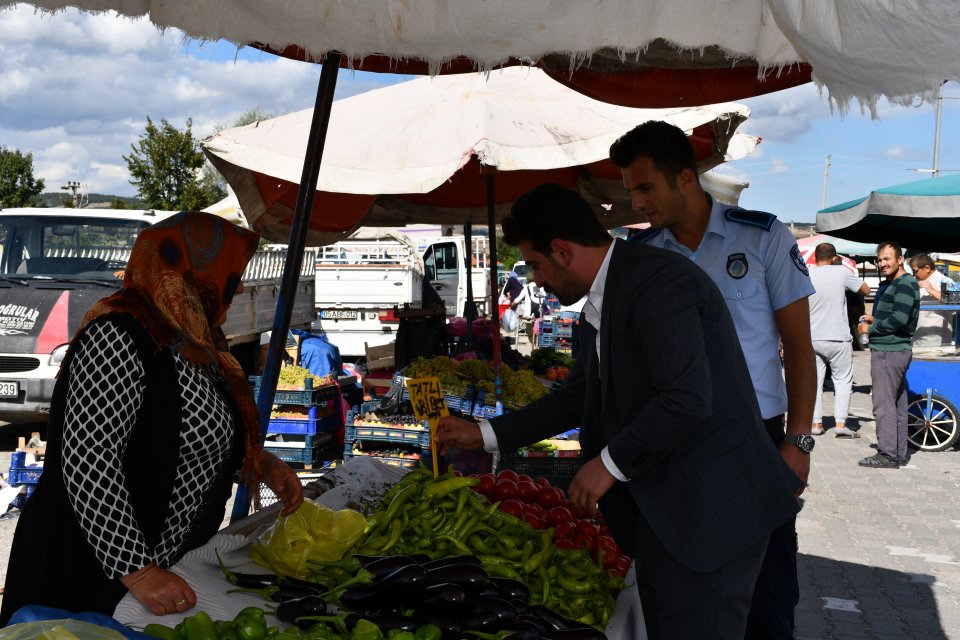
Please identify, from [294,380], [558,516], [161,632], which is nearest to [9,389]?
[294,380]

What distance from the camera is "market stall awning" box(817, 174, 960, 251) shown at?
8531 millimetres

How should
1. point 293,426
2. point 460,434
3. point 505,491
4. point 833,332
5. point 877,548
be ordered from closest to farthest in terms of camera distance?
point 460,434
point 505,491
point 877,548
point 293,426
point 833,332

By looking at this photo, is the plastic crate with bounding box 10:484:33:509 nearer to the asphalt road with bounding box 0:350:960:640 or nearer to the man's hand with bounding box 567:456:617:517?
the asphalt road with bounding box 0:350:960:640

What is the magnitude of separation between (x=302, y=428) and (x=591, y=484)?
5181 millimetres

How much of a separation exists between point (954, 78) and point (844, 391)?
9.54m

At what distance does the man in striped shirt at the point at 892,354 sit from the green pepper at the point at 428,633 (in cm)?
810

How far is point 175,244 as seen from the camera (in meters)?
2.53

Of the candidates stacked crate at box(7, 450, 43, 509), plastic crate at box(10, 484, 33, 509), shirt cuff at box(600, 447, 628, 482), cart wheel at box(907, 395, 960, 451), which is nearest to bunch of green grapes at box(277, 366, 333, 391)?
stacked crate at box(7, 450, 43, 509)

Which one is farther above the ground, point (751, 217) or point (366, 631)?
point (751, 217)

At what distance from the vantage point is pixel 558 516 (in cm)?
324

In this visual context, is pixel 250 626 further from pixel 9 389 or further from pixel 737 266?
pixel 9 389

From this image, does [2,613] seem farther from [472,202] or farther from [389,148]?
[472,202]

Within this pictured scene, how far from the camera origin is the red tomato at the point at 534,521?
122 inches

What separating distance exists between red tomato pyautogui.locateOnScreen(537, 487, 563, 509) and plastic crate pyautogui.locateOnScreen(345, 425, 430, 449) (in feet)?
10.2
